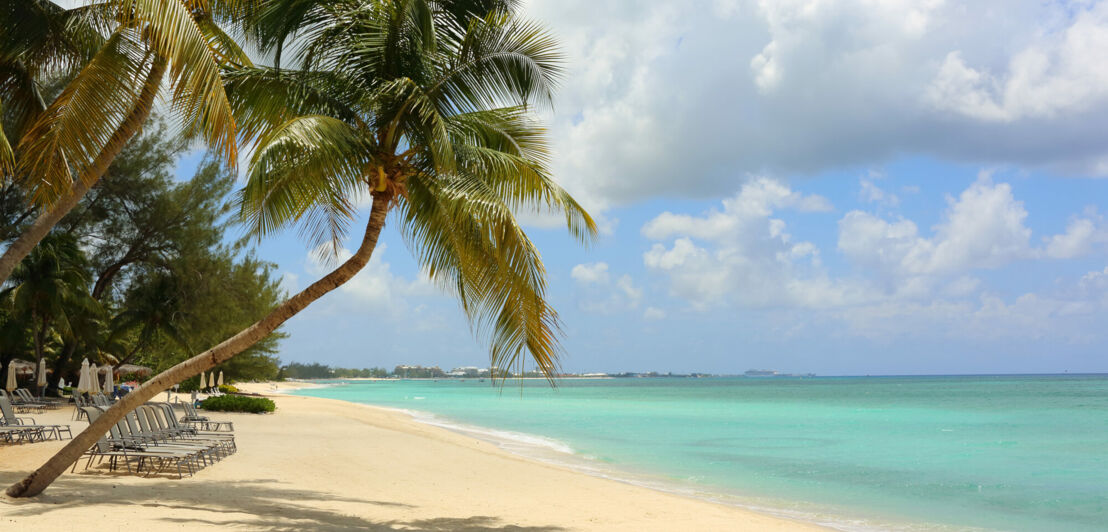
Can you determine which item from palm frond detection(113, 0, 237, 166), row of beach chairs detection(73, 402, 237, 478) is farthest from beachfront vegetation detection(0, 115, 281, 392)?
palm frond detection(113, 0, 237, 166)

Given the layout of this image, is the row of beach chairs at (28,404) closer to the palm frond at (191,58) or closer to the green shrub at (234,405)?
the green shrub at (234,405)

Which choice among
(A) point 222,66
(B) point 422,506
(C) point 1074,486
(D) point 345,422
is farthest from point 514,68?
(D) point 345,422

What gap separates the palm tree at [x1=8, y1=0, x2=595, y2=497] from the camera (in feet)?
26.5

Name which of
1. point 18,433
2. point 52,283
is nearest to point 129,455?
point 18,433

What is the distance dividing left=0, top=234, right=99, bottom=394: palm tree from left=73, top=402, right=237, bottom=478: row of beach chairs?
44.0 ft

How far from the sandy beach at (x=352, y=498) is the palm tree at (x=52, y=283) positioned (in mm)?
11538

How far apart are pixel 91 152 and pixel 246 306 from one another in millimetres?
21010

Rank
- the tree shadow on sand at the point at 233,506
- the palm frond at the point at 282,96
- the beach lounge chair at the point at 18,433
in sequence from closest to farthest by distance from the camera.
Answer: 1. the tree shadow on sand at the point at 233,506
2. the palm frond at the point at 282,96
3. the beach lounge chair at the point at 18,433

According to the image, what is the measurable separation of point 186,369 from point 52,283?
19525 mm

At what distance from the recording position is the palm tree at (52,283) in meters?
24.2

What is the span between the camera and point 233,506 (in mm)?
9023

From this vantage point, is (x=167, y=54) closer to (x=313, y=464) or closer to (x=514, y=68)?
(x=514, y=68)

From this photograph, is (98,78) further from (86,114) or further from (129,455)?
(129,455)

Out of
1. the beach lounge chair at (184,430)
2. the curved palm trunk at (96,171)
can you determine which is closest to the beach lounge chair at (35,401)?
the beach lounge chair at (184,430)
